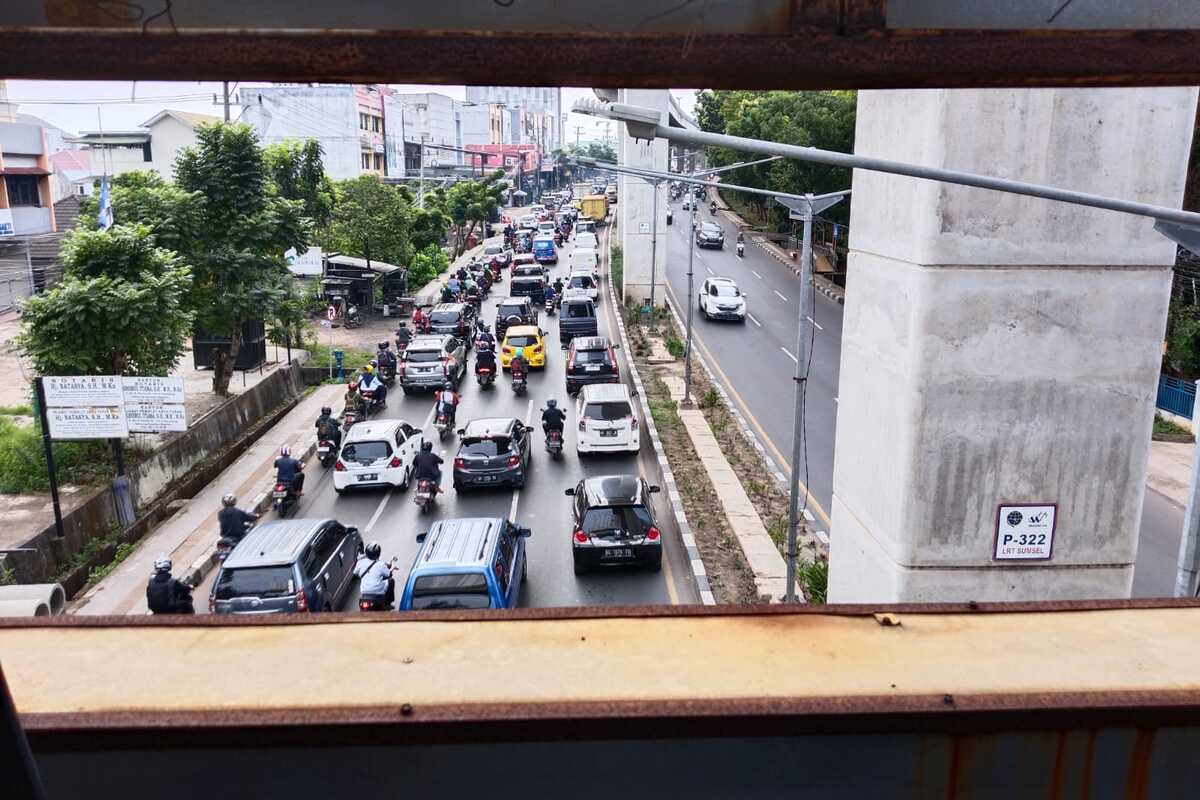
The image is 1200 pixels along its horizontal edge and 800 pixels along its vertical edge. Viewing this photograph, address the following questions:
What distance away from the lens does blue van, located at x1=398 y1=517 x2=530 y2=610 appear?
11.4m

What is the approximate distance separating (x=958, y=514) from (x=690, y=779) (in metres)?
6.80

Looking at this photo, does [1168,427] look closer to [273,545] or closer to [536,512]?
[536,512]

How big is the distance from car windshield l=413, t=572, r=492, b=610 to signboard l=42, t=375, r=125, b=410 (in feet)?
24.9

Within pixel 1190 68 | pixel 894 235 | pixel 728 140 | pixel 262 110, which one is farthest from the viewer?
pixel 262 110

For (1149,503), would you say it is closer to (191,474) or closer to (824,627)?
(824,627)

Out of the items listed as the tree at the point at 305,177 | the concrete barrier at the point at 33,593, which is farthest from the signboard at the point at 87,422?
the tree at the point at 305,177

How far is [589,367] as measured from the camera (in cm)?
A: 2609

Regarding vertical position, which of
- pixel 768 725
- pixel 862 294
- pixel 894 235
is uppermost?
pixel 894 235

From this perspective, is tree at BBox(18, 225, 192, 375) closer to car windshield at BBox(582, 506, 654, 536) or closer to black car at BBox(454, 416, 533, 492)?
black car at BBox(454, 416, 533, 492)

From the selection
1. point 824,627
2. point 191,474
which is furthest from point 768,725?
point 191,474

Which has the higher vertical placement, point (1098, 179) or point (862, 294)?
point (1098, 179)

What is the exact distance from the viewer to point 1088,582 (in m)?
9.86

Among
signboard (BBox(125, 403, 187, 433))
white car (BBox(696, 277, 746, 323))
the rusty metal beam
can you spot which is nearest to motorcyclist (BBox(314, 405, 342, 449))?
signboard (BBox(125, 403, 187, 433))

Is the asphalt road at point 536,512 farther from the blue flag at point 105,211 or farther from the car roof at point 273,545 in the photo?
the blue flag at point 105,211
